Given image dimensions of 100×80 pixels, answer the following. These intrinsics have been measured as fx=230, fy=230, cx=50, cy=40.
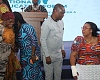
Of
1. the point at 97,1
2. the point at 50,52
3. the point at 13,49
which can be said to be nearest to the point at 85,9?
the point at 97,1

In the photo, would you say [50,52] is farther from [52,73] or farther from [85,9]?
[85,9]

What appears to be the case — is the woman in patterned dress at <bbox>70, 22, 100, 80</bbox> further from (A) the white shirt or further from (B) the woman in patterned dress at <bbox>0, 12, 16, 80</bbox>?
(B) the woman in patterned dress at <bbox>0, 12, 16, 80</bbox>

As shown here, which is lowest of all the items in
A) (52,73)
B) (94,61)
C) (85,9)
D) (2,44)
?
(52,73)

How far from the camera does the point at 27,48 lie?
318 cm

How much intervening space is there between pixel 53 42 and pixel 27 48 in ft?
1.36

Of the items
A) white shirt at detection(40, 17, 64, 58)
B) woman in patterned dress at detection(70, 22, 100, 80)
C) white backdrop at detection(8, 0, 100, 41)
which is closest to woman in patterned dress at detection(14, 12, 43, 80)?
white shirt at detection(40, 17, 64, 58)

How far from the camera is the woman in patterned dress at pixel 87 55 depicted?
2738 millimetres

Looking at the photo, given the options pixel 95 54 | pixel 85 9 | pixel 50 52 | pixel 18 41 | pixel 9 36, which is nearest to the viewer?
pixel 95 54

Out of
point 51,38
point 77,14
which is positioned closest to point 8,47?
point 51,38

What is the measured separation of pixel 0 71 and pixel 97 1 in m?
4.42

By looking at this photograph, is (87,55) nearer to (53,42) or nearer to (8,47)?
(53,42)

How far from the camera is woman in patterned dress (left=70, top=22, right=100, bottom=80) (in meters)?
2.74

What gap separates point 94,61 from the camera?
2797 mm

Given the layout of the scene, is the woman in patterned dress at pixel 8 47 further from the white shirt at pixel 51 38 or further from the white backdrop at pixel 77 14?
the white backdrop at pixel 77 14
